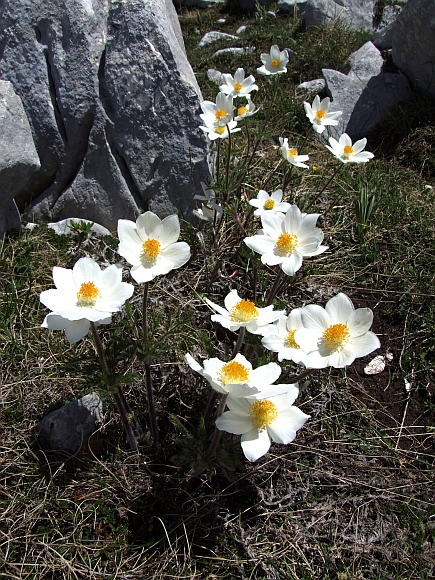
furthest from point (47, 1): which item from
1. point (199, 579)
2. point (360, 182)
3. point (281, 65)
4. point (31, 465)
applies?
point (199, 579)

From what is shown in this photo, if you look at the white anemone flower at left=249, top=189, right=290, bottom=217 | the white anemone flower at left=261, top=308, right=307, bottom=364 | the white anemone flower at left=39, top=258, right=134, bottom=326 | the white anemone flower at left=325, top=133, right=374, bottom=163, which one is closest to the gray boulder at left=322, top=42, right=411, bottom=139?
the white anemone flower at left=325, top=133, right=374, bottom=163

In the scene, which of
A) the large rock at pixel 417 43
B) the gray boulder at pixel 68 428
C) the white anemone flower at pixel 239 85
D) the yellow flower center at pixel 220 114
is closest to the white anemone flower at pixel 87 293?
the gray boulder at pixel 68 428

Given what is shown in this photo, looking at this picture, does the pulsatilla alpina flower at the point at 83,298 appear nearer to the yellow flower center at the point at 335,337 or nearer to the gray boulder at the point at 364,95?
the yellow flower center at the point at 335,337

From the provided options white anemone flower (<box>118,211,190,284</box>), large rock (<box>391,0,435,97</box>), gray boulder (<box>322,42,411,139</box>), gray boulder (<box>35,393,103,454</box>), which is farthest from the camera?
gray boulder (<box>322,42,411,139</box>)

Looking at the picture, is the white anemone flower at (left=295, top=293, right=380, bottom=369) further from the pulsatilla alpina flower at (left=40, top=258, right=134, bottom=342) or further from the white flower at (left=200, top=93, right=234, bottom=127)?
the white flower at (left=200, top=93, right=234, bottom=127)

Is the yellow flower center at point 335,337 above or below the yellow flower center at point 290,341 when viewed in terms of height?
above
